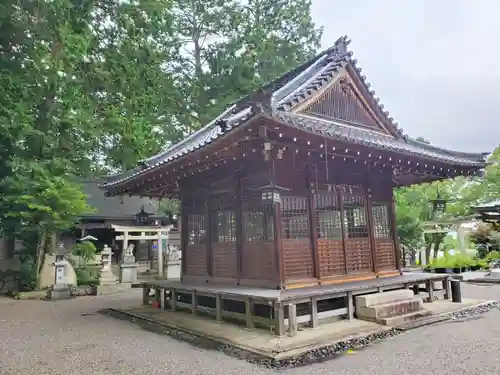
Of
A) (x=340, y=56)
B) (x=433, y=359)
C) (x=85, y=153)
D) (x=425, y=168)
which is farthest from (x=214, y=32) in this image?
(x=433, y=359)

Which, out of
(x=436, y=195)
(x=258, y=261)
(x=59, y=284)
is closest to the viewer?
(x=258, y=261)

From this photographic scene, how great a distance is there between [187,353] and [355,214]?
5.09 m

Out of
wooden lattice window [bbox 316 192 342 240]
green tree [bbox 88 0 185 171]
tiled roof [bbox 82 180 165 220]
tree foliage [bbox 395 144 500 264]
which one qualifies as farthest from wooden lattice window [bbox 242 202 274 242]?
tree foliage [bbox 395 144 500 264]

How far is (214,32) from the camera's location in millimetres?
24453

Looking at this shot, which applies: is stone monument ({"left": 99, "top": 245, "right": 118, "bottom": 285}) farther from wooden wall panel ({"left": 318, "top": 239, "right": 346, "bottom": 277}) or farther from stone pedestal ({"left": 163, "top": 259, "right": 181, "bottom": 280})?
wooden wall panel ({"left": 318, "top": 239, "right": 346, "bottom": 277})

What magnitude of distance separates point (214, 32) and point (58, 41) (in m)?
13.6

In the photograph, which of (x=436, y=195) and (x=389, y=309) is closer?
(x=389, y=309)

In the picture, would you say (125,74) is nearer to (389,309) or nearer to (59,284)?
(59,284)

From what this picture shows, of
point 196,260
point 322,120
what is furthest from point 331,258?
point 196,260

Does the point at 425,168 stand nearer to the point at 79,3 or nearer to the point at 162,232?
the point at 79,3

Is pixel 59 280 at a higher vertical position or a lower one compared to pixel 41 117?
lower

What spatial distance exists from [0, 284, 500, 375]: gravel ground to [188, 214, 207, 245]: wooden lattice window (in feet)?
8.58

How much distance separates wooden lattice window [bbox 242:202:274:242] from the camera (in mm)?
7969

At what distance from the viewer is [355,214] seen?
930 centimetres
